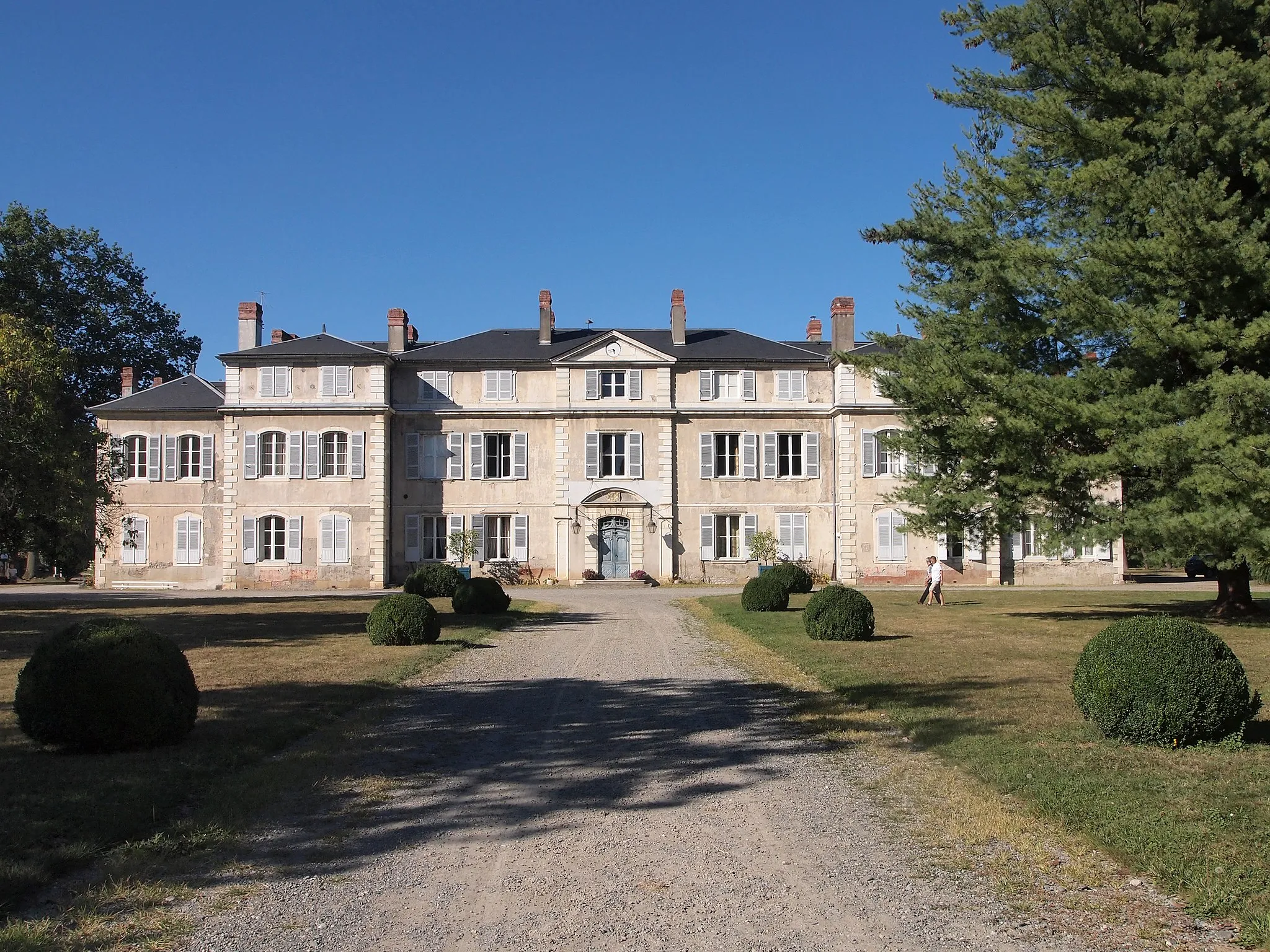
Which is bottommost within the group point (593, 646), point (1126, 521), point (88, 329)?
point (593, 646)

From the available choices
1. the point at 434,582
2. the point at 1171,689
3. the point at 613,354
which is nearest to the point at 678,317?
the point at 613,354

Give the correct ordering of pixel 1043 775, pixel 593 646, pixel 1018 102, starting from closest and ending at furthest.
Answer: pixel 1043 775
pixel 593 646
pixel 1018 102

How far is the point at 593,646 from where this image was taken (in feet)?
51.7

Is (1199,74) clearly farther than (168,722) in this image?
Yes

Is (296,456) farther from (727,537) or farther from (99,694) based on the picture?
(99,694)

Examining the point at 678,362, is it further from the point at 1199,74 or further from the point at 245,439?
the point at 1199,74

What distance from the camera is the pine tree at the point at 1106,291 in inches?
611

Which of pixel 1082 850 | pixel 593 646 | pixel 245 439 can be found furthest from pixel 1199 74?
pixel 245 439

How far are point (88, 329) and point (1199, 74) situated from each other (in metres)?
48.8

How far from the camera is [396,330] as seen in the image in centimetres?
3759

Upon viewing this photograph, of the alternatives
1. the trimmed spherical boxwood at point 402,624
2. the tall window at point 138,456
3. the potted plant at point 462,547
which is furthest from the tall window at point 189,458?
the trimmed spherical boxwood at point 402,624

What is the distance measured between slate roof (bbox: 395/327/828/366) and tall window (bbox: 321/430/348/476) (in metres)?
3.44

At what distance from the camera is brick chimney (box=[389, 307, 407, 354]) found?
123 ft

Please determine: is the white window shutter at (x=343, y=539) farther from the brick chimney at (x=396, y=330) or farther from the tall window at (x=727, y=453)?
the tall window at (x=727, y=453)
